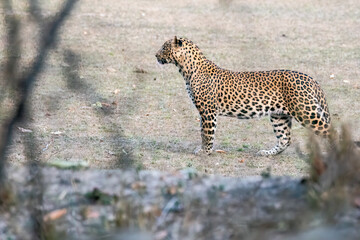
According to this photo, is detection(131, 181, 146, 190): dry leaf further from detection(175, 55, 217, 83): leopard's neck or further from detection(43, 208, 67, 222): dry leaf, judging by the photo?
detection(175, 55, 217, 83): leopard's neck

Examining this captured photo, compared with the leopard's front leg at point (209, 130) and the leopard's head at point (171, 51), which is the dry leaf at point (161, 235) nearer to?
the leopard's front leg at point (209, 130)

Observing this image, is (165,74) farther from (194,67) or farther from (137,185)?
(137,185)

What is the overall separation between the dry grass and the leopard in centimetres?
44

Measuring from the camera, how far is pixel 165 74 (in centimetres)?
1366

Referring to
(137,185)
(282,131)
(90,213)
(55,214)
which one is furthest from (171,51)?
(55,214)

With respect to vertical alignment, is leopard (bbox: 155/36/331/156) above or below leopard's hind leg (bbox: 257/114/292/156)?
above

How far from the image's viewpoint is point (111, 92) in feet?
40.1

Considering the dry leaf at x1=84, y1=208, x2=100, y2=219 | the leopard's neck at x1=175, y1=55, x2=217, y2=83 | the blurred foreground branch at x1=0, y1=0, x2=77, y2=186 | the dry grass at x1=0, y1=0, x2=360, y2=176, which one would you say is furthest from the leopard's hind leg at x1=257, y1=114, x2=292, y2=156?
the blurred foreground branch at x1=0, y1=0, x2=77, y2=186

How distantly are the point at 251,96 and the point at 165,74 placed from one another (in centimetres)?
490

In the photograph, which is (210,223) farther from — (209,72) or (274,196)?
(209,72)

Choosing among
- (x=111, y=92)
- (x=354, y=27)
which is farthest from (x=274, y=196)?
(x=354, y=27)

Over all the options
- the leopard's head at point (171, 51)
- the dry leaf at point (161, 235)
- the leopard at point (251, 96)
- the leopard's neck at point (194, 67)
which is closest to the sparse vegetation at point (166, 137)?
the dry leaf at point (161, 235)

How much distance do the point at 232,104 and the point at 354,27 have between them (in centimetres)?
987

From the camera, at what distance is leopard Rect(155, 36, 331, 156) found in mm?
8727
